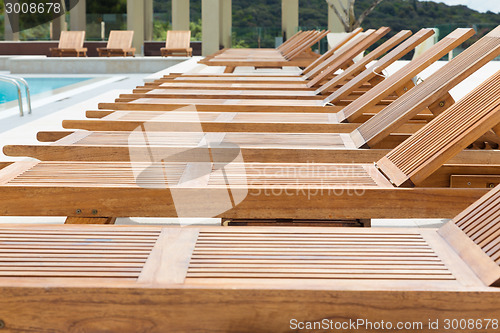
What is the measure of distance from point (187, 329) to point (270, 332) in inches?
8.3

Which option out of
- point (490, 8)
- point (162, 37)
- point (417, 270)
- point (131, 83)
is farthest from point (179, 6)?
point (417, 270)

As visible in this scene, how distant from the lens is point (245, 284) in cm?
172

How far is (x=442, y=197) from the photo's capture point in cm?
271

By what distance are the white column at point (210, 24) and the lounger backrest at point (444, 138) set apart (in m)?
13.6

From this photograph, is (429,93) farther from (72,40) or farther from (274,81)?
(72,40)

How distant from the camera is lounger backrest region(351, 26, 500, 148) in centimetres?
348

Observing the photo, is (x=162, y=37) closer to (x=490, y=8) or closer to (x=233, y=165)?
(x=490, y=8)

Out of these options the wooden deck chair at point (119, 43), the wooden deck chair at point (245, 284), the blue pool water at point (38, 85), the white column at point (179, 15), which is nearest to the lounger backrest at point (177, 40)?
A: the wooden deck chair at point (119, 43)

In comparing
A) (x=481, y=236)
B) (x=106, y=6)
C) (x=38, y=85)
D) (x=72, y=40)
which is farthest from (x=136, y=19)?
(x=481, y=236)

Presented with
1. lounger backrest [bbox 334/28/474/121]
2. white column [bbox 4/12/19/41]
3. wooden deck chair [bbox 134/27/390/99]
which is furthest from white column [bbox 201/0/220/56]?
lounger backrest [bbox 334/28/474/121]

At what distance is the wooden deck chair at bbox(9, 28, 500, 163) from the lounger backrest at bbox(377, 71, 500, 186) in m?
0.30

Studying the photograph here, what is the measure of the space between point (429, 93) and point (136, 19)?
1856 cm

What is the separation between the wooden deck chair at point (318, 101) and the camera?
14.2 ft

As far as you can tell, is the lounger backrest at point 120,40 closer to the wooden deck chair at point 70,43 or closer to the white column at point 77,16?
the wooden deck chair at point 70,43
